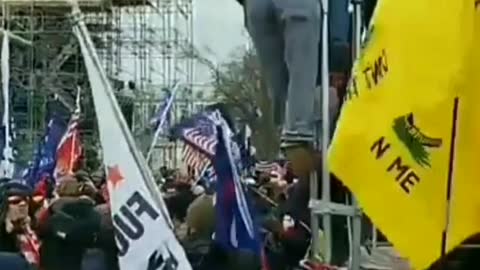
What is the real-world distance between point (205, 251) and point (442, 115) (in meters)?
4.81

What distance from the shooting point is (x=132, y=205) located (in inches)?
234

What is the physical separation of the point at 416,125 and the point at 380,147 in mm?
158

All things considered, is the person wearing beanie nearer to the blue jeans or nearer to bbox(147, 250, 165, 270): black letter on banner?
bbox(147, 250, 165, 270): black letter on banner

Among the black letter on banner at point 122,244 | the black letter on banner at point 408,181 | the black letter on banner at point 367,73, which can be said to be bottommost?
the black letter on banner at point 122,244

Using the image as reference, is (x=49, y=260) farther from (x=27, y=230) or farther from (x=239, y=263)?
(x=239, y=263)

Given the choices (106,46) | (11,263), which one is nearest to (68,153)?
(11,263)

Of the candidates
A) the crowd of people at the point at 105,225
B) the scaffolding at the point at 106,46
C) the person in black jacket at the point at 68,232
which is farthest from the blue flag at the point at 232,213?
the scaffolding at the point at 106,46

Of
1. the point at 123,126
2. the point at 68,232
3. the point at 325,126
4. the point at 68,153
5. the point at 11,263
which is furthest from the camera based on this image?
the point at 68,153

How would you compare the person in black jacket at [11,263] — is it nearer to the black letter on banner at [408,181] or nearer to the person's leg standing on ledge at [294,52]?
the person's leg standing on ledge at [294,52]

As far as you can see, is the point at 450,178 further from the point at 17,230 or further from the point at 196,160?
the point at 196,160

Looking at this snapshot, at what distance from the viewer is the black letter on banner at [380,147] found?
3.90 meters

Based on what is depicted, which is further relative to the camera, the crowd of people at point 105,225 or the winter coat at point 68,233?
the winter coat at point 68,233

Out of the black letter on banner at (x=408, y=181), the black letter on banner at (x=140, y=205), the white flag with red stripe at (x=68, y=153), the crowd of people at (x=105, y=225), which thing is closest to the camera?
the black letter on banner at (x=408, y=181)

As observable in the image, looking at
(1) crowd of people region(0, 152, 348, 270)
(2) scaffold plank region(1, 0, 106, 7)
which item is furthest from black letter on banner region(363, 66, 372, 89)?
(2) scaffold plank region(1, 0, 106, 7)
